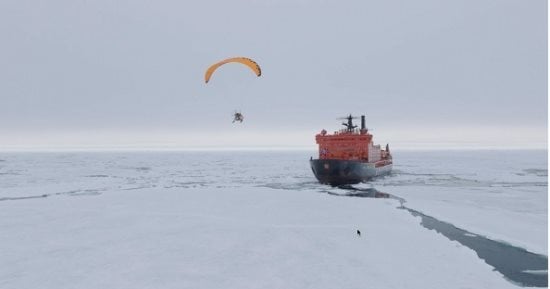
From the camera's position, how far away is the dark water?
8.77 metres

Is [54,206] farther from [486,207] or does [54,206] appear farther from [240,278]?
[486,207]

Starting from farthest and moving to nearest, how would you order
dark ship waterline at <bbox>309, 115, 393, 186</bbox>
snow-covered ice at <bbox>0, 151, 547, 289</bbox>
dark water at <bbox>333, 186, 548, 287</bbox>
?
1. dark ship waterline at <bbox>309, 115, 393, 186</bbox>
2. dark water at <bbox>333, 186, 548, 287</bbox>
3. snow-covered ice at <bbox>0, 151, 547, 289</bbox>

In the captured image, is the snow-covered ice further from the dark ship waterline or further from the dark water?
the dark ship waterline

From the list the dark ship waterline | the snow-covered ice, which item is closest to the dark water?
the snow-covered ice

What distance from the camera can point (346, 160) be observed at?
32.8 metres

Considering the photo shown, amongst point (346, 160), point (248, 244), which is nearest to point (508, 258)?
point (248, 244)

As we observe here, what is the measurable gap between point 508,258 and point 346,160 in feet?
74.2

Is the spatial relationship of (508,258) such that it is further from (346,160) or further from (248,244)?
(346,160)

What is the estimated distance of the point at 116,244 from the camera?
10523mm

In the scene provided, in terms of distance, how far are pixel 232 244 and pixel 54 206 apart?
10.8 m

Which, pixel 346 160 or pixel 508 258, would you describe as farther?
pixel 346 160

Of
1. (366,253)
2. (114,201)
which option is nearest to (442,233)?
(366,253)

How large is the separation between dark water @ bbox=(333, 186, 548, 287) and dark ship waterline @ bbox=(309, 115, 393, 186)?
19102 millimetres

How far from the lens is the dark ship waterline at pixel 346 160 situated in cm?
3297
